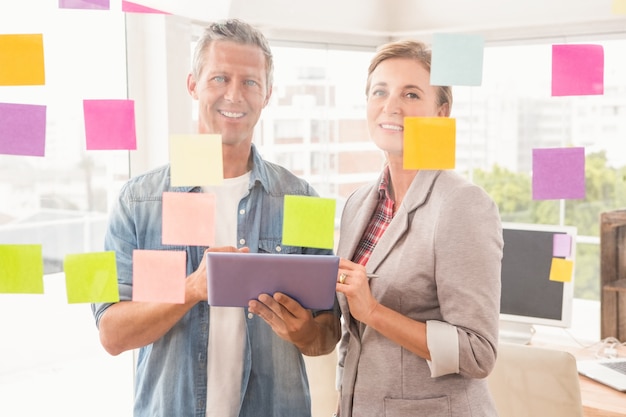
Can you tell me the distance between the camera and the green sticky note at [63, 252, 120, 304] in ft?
4.64

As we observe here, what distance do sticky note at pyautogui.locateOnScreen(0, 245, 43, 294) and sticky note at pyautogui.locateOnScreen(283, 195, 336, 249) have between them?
52cm

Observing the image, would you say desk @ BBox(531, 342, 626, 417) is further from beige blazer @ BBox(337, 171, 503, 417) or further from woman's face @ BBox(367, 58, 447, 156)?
woman's face @ BBox(367, 58, 447, 156)

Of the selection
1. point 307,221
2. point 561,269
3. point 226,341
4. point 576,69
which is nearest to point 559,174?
point 576,69

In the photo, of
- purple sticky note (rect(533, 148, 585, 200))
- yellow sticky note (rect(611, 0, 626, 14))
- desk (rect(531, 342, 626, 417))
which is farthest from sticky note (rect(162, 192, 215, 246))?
desk (rect(531, 342, 626, 417))

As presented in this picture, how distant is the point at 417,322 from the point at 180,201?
514 millimetres

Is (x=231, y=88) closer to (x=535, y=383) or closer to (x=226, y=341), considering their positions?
(x=226, y=341)

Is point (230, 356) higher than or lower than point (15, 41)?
lower

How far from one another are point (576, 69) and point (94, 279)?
40.5 inches

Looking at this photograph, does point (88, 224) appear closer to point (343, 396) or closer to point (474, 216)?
point (343, 396)

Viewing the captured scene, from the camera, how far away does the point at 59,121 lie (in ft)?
8.36

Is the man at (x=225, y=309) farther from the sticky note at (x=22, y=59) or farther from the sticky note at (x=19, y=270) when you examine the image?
the sticky note at (x=22, y=59)

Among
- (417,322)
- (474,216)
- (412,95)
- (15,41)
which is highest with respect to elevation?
(15,41)

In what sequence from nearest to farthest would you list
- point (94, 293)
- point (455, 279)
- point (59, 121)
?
point (455, 279) → point (94, 293) → point (59, 121)

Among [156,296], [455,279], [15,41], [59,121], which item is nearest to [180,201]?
[156,296]
